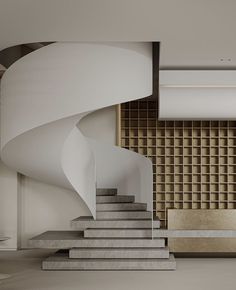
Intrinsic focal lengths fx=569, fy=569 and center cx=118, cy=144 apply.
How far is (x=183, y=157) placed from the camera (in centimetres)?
945

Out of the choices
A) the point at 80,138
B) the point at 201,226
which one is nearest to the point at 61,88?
the point at 80,138

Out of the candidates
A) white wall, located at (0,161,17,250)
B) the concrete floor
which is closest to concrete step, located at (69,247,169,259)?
the concrete floor

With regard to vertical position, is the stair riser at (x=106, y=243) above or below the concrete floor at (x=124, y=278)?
above

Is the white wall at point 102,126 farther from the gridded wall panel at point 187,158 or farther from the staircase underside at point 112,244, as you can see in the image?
the staircase underside at point 112,244

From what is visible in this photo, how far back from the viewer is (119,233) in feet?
25.0

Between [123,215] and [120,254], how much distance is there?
2.96 ft

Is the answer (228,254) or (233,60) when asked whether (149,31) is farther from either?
(228,254)

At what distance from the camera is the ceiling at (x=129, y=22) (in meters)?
5.28

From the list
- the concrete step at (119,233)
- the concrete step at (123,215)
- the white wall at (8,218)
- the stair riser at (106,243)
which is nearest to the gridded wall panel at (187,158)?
the concrete step at (123,215)

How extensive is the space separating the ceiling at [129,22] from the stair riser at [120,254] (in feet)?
8.41

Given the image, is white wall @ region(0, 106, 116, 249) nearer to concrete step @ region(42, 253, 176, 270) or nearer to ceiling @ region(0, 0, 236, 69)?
concrete step @ region(42, 253, 176, 270)

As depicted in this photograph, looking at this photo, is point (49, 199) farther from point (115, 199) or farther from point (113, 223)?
point (113, 223)

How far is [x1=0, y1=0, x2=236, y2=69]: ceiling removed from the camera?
5277 millimetres

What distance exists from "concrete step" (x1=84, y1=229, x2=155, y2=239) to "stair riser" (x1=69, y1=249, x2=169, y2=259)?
347 millimetres
